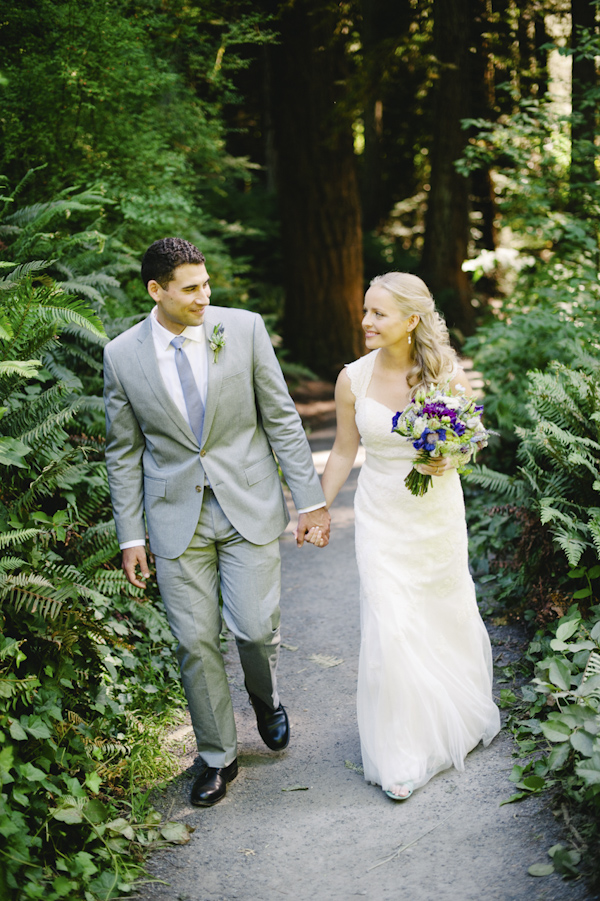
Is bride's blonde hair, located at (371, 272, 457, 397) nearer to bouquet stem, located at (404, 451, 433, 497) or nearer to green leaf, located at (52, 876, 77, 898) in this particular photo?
bouquet stem, located at (404, 451, 433, 497)

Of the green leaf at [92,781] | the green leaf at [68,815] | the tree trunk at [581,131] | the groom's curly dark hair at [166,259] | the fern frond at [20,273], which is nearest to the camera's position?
the green leaf at [68,815]

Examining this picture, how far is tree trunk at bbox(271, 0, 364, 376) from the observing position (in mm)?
12148

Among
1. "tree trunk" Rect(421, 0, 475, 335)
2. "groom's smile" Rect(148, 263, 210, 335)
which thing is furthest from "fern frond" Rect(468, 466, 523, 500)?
"tree trunk" Rect(421, 0, 475, 335)

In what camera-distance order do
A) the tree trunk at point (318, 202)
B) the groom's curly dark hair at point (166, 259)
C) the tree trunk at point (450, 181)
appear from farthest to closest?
the tree trunk at point (450, 181)
the tree trunk at point (318, 202)
the groom's curly dark hair at point (166, 259)

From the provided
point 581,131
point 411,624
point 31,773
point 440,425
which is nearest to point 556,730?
point 411,624

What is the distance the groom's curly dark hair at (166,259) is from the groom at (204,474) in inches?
0.4

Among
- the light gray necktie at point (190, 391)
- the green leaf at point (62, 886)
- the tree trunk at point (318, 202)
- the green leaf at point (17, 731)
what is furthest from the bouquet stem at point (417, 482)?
the tree trunk at point (318, 202)

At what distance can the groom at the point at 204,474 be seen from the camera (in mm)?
3779

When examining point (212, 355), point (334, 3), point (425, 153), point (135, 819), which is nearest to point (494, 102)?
point (425, 153)

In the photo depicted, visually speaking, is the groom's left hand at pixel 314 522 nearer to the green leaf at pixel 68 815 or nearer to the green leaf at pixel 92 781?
the green leaf at pixel 92 781

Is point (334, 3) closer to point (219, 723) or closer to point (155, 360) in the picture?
point (155, 360)

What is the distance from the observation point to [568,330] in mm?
6719

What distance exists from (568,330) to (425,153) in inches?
804

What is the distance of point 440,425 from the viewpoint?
3553 millimetres
